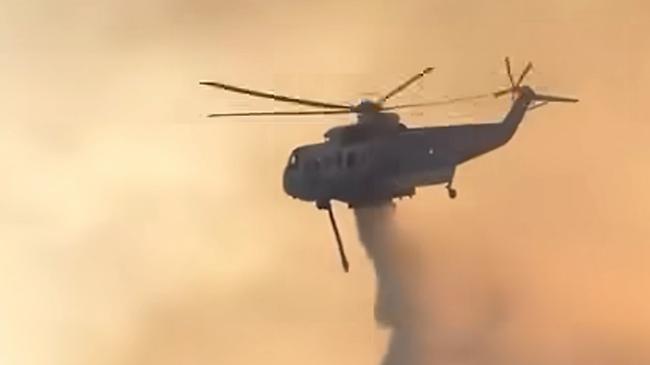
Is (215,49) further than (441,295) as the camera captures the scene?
Yes

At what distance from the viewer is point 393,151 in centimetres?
233

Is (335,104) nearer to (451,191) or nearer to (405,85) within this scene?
(405,85)

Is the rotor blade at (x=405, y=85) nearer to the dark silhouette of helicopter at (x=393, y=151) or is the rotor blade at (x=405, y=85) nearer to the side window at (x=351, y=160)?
the dark silhouette of helicopter at (x=393, y=151)

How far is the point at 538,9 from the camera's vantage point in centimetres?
235

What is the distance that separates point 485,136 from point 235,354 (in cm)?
58

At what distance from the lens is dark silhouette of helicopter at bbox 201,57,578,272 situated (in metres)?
2.31

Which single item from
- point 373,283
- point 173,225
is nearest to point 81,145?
point 173,225

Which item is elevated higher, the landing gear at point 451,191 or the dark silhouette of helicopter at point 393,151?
the dark silhouette of helicopter at point 393,151

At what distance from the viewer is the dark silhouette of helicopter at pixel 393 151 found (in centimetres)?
231

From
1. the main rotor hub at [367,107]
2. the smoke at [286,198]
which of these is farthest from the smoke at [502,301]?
the main rotor hub at [367,107]

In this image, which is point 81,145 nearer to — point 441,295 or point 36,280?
point 36,280

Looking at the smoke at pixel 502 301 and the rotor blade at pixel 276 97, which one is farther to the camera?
the rotor blade at pixel 276 97

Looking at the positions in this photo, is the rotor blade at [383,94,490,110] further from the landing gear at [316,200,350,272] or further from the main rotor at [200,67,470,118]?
the landing gear at [316,200,350,272]

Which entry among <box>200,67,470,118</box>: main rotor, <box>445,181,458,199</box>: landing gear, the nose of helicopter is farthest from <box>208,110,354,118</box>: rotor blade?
<box>445,181,458,199</box>: landing gear
